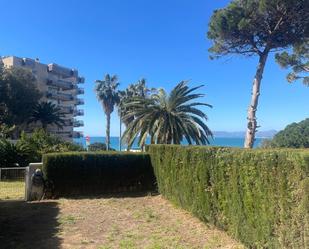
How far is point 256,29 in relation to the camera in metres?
17.5

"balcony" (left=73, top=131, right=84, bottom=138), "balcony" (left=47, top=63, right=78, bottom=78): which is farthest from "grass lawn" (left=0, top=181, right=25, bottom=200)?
"balcony" (left=73, top=131, right=84, bottom=138)

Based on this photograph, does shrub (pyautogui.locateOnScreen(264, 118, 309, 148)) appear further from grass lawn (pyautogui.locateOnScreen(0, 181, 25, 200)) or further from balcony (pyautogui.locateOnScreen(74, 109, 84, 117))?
balcony (pyautogui.locateOnScreen(74, 109, 84, 117))

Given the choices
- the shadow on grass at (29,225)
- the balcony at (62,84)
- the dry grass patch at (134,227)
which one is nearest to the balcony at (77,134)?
the balcony at (62,84)

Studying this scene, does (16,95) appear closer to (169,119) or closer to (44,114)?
(44,114)

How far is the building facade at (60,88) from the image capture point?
76.1 metres

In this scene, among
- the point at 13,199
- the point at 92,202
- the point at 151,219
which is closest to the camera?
the point at 151,219

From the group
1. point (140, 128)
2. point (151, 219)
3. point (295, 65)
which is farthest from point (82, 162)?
point (295, 65)

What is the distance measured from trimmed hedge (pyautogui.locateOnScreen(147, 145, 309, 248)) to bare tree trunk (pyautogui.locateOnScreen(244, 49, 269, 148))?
28.3 feet

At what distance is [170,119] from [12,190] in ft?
32.7

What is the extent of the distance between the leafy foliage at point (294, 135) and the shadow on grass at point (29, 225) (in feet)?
152

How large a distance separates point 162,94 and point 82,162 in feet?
32.7

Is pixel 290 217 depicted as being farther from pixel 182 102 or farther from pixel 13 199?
pixel 182 102

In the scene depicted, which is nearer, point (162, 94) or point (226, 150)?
point (226, 150)

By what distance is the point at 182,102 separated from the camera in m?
22.7
